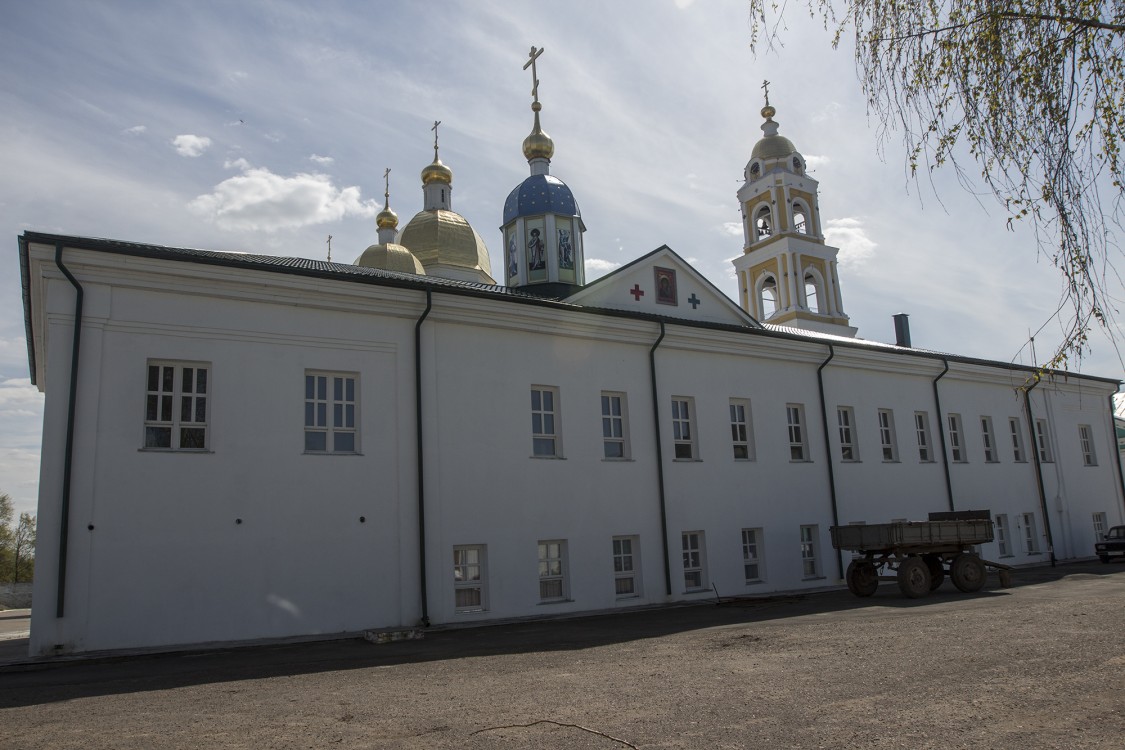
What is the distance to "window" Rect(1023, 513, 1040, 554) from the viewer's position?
2659 cm

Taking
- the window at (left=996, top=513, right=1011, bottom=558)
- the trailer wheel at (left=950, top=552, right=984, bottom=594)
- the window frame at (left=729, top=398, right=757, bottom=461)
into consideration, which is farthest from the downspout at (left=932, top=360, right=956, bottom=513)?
the window frame at (left=729, top=398, right=757, bottom=461)

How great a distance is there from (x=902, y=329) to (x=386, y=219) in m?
21.0

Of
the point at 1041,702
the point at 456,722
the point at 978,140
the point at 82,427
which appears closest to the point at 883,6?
the point at 978,140

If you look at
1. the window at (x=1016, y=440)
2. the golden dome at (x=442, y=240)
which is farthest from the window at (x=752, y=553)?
the golden dome at (x=442, y=240)

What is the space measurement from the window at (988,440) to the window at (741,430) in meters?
10.6

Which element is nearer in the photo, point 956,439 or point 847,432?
point 847,432

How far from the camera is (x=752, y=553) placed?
19562 mm

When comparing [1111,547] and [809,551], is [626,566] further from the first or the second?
[1111,547]

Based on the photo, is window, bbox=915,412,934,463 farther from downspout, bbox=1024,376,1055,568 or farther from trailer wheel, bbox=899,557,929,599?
trailer wheel, bbox=899,557,929,599

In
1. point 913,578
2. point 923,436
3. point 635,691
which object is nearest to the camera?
point 635,691

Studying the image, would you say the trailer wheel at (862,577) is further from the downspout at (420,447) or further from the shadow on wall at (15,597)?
the shadow on wall at (15,597)

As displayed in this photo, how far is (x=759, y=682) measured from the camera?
7879 millimetres

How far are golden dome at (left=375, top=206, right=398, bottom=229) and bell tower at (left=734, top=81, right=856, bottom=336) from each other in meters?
15.4

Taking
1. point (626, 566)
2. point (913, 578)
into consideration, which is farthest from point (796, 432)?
point (626, 566)
